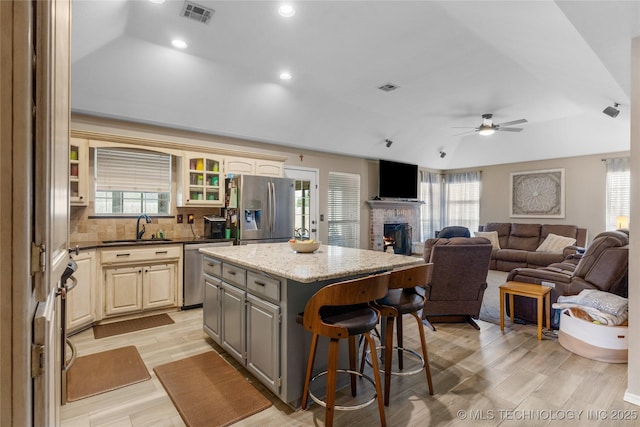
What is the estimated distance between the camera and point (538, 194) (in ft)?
25.7

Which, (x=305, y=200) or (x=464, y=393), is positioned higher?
(x=305, y=200)

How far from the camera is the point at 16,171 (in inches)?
26.5

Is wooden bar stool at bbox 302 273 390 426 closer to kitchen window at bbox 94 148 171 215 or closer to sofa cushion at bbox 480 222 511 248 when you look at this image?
kitchen window at bbox 94 148 171 215

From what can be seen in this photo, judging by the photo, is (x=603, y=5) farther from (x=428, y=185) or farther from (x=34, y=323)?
(x=428, y=185)

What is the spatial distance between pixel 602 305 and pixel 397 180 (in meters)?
5.30

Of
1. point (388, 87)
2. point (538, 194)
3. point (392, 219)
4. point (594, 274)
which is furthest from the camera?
point (392, 219)

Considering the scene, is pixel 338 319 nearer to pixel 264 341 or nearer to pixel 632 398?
pixel 264 341

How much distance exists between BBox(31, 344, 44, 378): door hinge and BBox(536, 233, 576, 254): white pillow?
7865 mm

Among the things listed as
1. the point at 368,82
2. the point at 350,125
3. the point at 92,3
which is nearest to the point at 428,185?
the point at 350,125

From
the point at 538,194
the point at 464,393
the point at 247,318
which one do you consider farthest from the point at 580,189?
the point at 247,318

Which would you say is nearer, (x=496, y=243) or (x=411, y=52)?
(x=411, y=52)

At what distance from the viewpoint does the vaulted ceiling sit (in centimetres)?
280

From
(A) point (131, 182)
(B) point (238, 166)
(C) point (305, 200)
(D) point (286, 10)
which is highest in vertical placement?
(D) point (286, 10)

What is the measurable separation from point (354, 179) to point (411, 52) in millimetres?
3788
